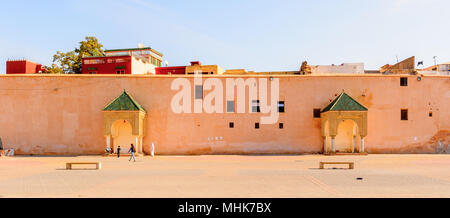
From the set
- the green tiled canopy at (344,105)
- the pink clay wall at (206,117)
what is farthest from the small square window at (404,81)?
the green tiled canopy at (344,105)

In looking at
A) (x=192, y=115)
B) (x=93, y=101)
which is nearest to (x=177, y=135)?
(x=192, y=115)

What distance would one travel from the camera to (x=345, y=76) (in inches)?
1299

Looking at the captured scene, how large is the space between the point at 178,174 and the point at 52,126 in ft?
63.0

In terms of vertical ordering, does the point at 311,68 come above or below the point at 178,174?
above

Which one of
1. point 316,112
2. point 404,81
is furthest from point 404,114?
point 316,112

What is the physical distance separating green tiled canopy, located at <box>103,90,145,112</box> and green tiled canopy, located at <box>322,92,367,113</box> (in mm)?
16301

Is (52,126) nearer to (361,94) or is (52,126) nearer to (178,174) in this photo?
(178,174)

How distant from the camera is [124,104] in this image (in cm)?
3105

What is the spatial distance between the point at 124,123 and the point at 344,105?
1906cm

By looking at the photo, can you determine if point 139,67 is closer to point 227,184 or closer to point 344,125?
point 344,125

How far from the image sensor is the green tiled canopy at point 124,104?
30703 mm

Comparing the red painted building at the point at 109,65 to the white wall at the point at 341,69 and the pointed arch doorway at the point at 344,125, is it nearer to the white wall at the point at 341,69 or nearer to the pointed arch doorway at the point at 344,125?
the white wall at the point at 341,69
